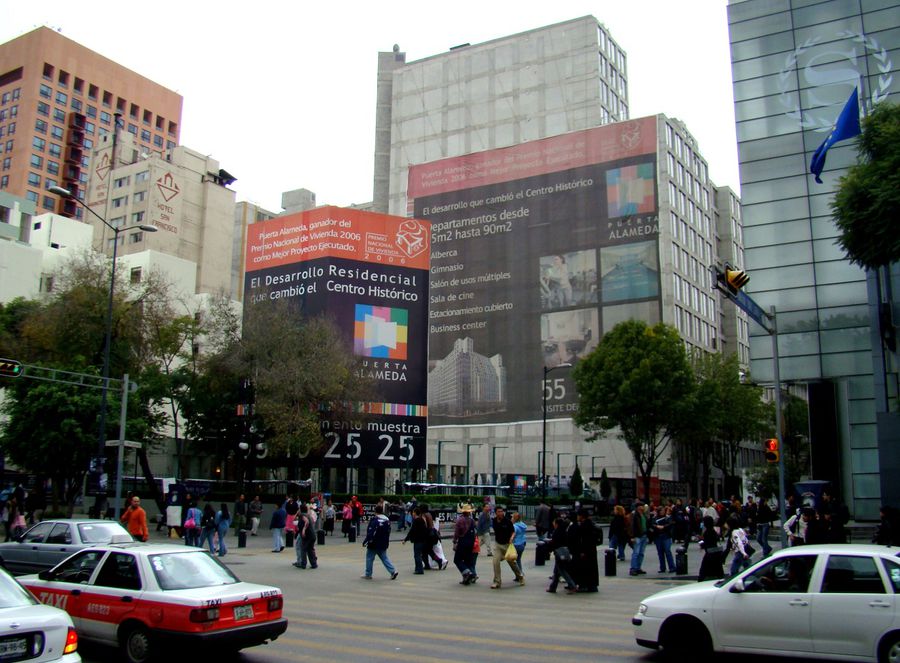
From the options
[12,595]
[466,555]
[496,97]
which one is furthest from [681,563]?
[496,97]

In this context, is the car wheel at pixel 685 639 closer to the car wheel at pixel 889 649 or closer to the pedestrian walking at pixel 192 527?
the car wheel at pixel 889 649

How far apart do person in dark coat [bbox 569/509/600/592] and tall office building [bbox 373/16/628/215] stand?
7218 cm

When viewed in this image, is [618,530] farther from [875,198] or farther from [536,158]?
[536,158]

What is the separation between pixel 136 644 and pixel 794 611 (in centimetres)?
781

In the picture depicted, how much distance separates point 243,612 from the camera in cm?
1004

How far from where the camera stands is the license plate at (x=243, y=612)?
32.7 ft

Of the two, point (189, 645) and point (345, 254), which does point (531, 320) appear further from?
point (189, 645)

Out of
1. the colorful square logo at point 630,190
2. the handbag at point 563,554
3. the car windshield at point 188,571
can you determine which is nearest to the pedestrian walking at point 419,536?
the handbag at point 563,554

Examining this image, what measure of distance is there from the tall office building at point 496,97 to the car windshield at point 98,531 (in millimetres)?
75025

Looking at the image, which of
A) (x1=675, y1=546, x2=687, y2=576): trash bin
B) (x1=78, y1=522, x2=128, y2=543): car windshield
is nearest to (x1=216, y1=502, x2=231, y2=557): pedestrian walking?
(x1=78, y1=522, x2=128, y2=543): car windshield

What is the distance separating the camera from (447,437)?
8038 cm

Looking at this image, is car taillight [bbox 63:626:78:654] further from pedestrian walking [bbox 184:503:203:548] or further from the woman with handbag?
pedestrian walking [bbox 184:503:203:548]

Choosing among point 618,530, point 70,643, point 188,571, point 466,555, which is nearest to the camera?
point 70,643

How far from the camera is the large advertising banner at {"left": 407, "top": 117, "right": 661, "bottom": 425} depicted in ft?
241
